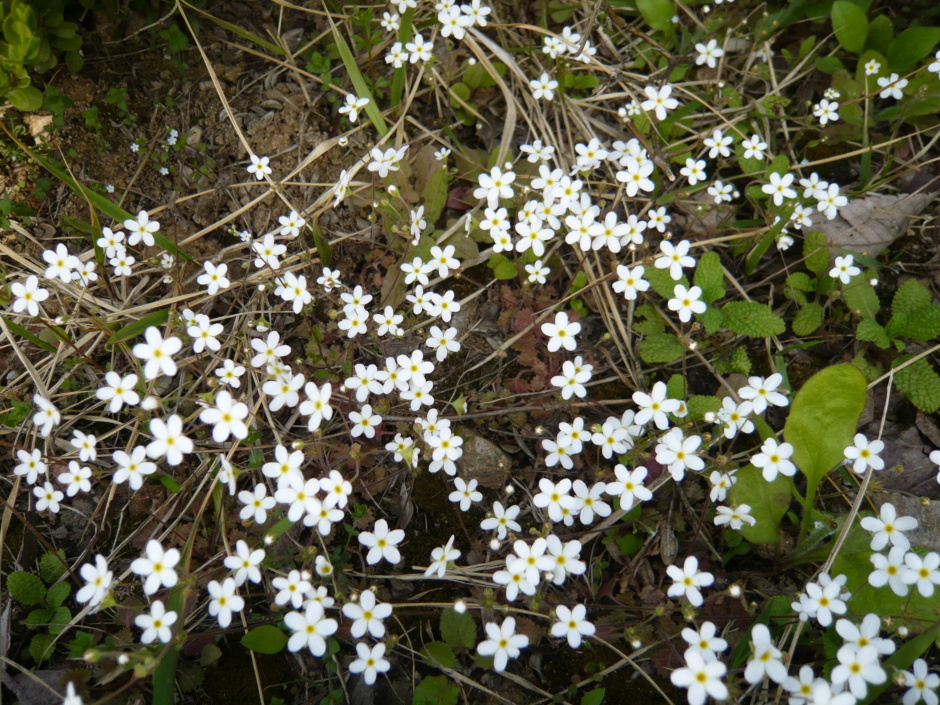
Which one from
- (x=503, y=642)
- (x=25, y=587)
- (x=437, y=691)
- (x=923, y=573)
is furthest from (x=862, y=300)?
(x=25, y=587)

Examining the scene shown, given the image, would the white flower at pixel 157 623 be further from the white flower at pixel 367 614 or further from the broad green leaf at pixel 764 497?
the broad green leaf at pixel 764 497

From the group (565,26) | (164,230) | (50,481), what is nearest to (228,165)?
(164,230)

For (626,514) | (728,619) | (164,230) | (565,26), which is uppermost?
(565,26)

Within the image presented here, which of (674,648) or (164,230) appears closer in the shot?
(674,648)

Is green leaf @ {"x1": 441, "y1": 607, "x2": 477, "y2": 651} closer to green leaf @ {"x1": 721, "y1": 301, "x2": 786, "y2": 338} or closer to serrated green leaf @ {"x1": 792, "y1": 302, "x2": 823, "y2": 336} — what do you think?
green leaf @ {"x1": 721, "y1": 301, "x2": 786, "y2": 338}

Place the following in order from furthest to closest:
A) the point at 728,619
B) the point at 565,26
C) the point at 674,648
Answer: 1. the point at 565,26
2. the point at 728,619
3. the point at 674,648

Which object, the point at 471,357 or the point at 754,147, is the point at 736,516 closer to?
the point at 471,357

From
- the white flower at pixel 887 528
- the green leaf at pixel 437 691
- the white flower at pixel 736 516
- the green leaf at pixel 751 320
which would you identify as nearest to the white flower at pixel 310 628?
the green leaf at pixel 437 691

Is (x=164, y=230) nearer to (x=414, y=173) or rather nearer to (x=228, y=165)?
(x=228, y=165)

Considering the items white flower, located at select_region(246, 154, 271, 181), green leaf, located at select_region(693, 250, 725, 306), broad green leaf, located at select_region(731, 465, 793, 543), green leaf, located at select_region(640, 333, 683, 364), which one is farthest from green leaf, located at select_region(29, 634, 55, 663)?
green leaf, located at select_region(693, 250, 725, 306)
